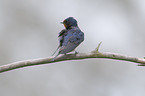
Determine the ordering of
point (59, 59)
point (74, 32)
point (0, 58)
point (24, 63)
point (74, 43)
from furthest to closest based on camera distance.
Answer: point (0, 58) < point (74, 32) < point (74, 43) < point (59, 59) < point (24, 63)

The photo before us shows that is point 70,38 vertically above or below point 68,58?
above

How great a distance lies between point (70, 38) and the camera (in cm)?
445

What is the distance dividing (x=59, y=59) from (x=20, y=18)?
5.72 metres

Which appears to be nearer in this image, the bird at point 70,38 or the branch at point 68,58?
the branch at point 68,58

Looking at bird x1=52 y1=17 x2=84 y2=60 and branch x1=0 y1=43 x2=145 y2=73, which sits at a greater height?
bird x1=52 y1=17 x2=84 y2=60

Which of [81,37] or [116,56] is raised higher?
[81,37]

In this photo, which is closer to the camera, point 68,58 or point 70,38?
point 68,58

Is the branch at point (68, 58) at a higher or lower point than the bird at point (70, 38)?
lower

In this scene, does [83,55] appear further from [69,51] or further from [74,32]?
[74,32]

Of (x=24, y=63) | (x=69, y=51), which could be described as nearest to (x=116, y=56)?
(x=69, y=51)

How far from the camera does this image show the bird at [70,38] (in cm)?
414

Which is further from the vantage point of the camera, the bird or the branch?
the bird

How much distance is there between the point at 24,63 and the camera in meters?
3.50

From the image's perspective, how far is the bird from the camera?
414cm
